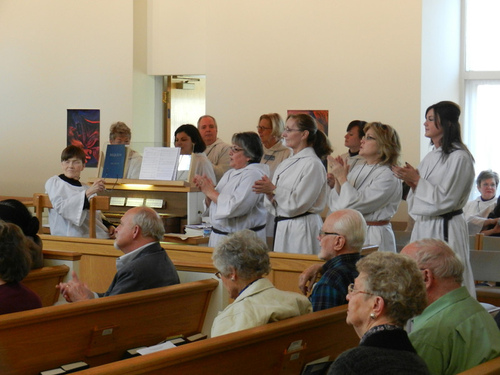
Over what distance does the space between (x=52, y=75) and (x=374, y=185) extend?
818 cm

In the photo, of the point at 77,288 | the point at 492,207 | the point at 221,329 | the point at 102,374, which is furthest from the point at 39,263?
the point at 492,207

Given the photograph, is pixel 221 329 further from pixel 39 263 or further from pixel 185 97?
pixel 185 97

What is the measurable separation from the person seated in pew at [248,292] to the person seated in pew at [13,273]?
1.01 metres

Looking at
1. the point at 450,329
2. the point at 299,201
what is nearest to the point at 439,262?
the point at 450,329

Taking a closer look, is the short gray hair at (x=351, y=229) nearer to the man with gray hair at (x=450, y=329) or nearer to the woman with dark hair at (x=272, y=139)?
the man with gray hair at (x=450, y=329)

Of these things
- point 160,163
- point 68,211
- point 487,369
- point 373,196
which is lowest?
point 487,369

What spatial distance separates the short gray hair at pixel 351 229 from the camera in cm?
403

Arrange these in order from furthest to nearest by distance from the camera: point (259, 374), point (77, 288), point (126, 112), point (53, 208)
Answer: point (126, 112) < point (53, 208) < point (77, 288) < point (259, 374)

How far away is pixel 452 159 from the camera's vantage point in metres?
5.46

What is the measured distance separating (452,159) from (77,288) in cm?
272

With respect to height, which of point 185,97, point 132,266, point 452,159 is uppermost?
point 185,97

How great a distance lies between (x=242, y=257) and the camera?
3738 mm

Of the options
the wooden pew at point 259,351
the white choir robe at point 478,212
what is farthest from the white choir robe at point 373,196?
the white choir robe at point 478,212

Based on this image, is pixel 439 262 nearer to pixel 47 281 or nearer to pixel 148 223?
pixel 148 223
